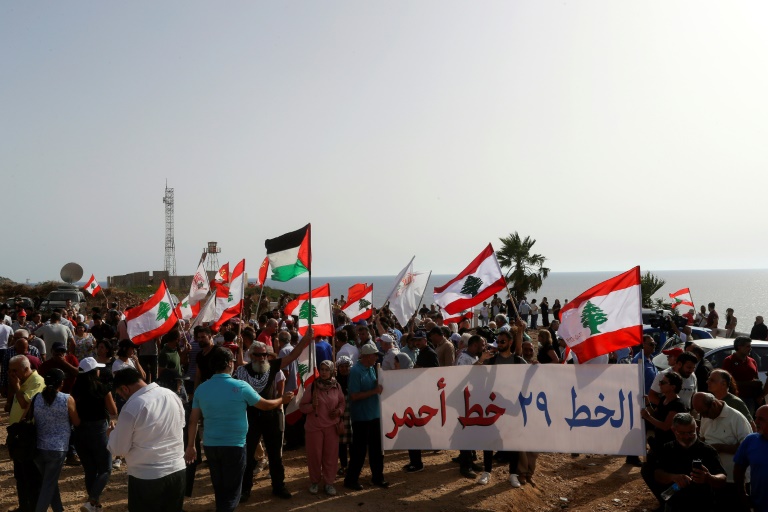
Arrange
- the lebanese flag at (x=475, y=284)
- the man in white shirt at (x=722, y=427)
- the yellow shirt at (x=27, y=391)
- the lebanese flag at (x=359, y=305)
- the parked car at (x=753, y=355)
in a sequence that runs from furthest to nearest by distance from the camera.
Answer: the lebanese flag at (x=359, y=305), the parked car at (x=753, y=355), the lebanese flag at (x=475, y=284), the yellow shirt at (x=27, y=391), the man in white shirt at (x=722, y=427)

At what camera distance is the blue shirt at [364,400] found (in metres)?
8.65

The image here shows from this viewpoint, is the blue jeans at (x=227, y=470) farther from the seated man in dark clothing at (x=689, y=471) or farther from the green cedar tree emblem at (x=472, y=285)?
the green cedar tree emblem at (x=472, y=285)

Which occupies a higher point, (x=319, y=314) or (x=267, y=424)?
(x=319, y=314)

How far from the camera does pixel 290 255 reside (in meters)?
9.35

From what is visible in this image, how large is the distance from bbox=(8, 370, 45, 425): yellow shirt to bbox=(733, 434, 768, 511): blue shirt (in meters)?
7.19

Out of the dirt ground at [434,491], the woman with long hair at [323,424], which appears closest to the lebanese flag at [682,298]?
the dirt ground at [434,491]

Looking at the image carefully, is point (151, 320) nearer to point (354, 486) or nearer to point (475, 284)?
point (354, 486)

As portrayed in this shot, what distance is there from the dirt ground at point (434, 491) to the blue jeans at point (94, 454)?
2.20ft

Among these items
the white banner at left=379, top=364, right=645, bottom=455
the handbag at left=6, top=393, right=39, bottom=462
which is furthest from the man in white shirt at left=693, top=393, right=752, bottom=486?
the handbag at left=6, top=393, right=39, bottom=462

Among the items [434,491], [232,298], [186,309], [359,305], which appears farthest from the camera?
[359,305]

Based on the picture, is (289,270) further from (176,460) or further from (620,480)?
(620,480)

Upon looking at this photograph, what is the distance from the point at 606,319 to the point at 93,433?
20.6 ft

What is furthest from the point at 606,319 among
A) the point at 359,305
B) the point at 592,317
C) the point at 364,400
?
the point at 359,305

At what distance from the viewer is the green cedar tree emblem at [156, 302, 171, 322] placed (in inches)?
436
